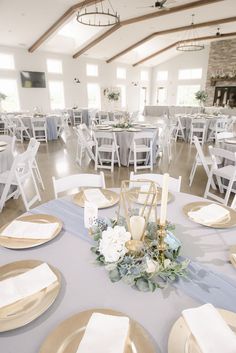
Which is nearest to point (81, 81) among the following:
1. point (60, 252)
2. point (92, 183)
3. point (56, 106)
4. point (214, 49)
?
point (56, 106)

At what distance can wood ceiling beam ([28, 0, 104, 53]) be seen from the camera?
7277 mm

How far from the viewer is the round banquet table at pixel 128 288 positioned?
766 mm

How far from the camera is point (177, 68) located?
15805mm

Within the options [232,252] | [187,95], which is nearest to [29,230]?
[232,252]

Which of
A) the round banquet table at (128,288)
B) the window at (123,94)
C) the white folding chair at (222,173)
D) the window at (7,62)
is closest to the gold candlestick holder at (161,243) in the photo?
the round banquet table at (128,288)

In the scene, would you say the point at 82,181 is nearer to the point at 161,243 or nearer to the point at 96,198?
the point at 96,198

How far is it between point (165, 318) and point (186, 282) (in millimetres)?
186

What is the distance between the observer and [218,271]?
998 millimetres

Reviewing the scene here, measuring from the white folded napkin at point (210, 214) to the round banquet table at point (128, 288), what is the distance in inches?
2.7

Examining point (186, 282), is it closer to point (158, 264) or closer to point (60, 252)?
point (158, 264)

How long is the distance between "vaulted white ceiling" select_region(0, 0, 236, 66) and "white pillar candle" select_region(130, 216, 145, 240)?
24.5ft

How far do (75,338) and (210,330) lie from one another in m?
0.41

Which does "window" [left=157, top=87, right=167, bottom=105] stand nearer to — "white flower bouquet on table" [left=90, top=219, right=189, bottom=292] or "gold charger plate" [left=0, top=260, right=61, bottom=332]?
"white flower bouquet on table" [left=90, top=219, right=189, bottom=292]

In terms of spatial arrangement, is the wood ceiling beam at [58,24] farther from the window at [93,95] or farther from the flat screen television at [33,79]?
the window at [93,95]
